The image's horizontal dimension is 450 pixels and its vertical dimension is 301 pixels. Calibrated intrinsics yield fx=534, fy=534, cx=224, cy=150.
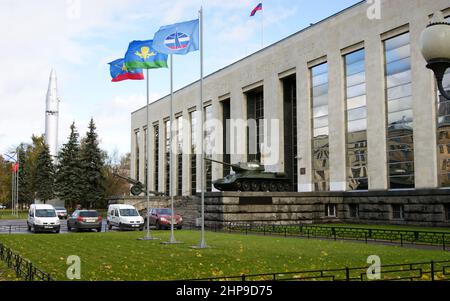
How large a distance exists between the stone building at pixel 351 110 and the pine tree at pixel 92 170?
1946 centimetres

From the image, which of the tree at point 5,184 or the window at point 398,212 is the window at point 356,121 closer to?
the window at point 398,212

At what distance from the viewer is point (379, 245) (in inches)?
794

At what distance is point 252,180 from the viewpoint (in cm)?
3712

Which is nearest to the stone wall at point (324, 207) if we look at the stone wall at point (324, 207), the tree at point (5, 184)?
the stone wall at point (324, 207)

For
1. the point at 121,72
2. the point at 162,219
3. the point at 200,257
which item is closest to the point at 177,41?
the point at 121,72

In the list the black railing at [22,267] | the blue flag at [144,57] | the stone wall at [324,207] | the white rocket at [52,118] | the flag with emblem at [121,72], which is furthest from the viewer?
the white rocket at [52,118]

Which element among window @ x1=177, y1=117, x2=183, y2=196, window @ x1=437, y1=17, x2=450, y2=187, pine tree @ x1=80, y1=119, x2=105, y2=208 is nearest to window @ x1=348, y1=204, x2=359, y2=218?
window @ x1=437, y1=17, x2=450, y2=187

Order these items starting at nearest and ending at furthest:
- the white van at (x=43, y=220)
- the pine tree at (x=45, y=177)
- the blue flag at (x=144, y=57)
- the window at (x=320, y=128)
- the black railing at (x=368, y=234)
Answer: the black railing at (x=368, y=234)
the blue flag at (x=144, y=57)
the white van at (x=43, y=220)
the window at (x=320, y=128)
the pine tree at (x=45, y=177)

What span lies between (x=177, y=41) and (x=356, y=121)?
19417 millimetres

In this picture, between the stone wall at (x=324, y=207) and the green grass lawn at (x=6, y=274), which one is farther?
the stone wall at (x=324, y=207)

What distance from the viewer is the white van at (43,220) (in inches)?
1245

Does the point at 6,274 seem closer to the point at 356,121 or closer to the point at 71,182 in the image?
the point at 356,121
